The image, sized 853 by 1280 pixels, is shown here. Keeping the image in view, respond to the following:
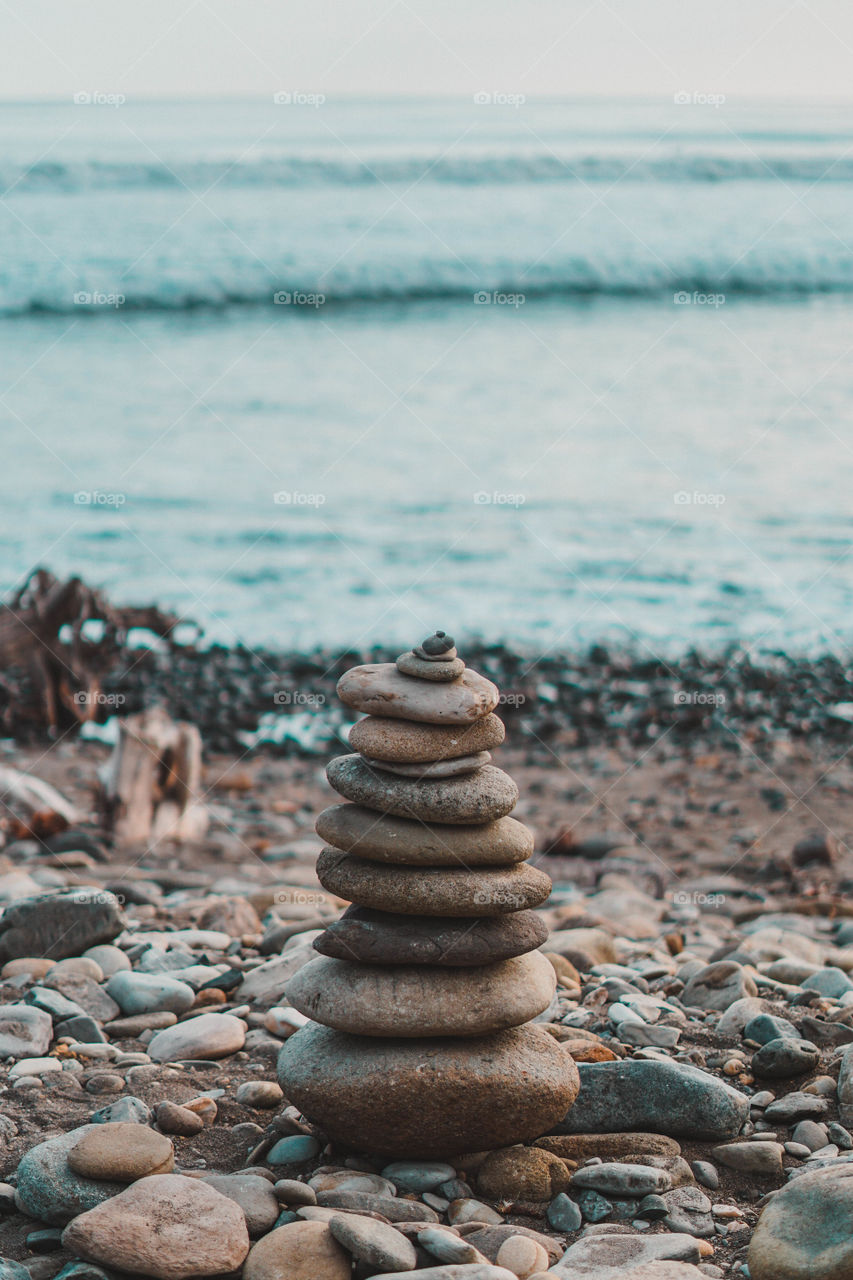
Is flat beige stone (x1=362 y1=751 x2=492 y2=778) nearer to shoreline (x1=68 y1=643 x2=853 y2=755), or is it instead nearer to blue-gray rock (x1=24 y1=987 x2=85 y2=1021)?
blue-gray rock (x1=24 y1=987 x2=85 y2=1021)

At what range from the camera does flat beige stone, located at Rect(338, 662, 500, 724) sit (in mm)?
3344

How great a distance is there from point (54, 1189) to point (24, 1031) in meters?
1.08

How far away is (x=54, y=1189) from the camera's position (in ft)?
9.73

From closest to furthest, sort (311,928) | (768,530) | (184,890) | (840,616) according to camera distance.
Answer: (311,928) < (184,890) < (840,616) < (768,530)

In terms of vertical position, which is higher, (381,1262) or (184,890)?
(184,890)

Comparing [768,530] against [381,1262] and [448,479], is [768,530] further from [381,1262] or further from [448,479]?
[381,1262]

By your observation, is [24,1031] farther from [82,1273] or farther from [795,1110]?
[795,1110]

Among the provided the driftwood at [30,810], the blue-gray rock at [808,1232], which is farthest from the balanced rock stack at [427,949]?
the driftwood at [30,810]

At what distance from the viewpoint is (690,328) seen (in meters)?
23.2

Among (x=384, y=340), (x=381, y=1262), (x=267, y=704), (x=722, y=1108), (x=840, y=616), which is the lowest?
(x=381, y=1262)

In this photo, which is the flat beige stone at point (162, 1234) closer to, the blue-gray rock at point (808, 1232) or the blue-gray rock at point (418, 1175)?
the blue-gray rock at point (418, 1175)

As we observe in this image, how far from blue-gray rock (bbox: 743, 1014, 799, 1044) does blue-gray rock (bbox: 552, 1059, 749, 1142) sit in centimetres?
49

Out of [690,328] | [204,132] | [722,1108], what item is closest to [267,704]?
[722,1108]

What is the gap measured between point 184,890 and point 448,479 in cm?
923
